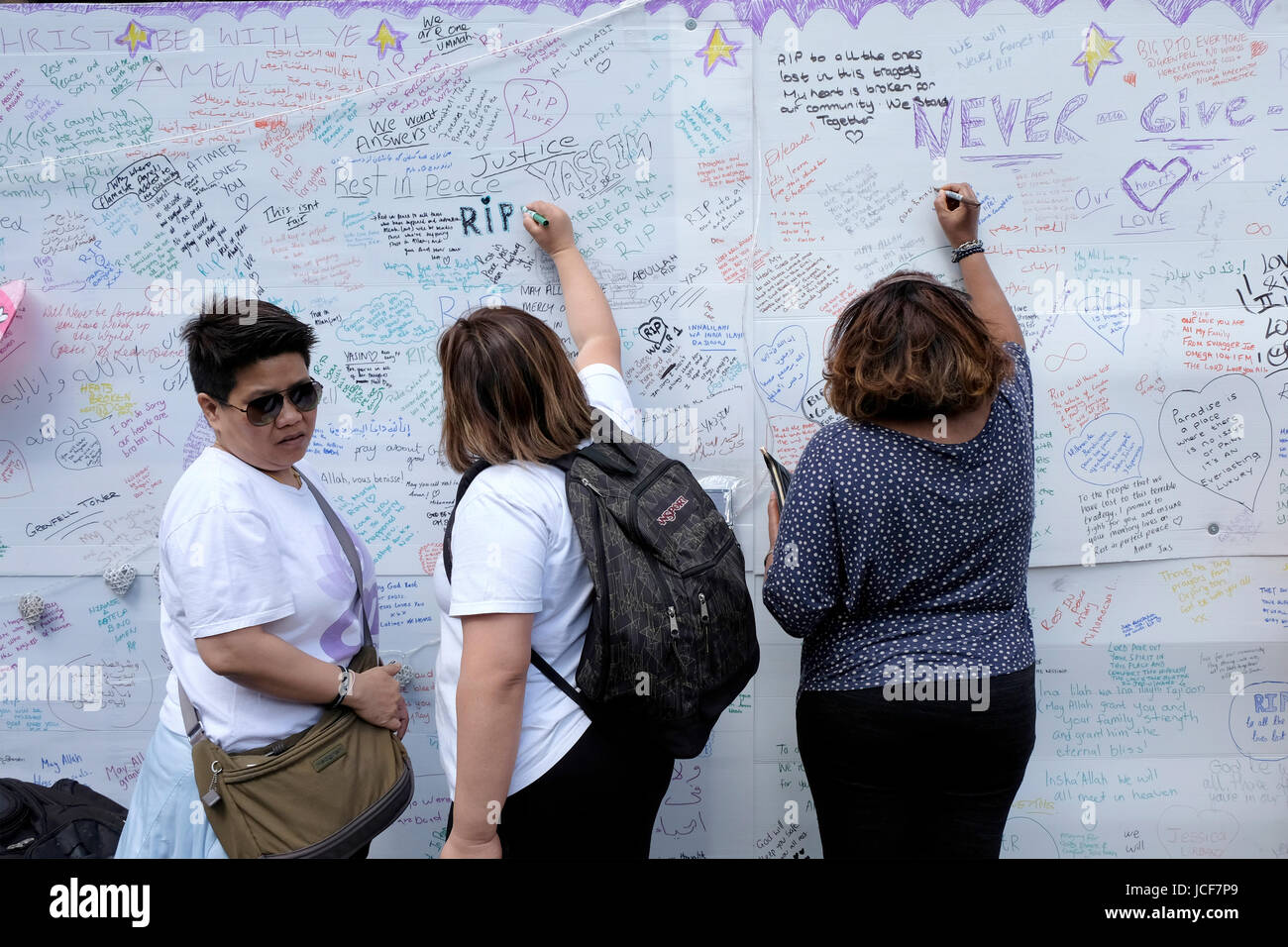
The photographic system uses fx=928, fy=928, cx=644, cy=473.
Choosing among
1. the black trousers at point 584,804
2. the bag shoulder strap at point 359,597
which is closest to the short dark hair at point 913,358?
the black trousers at point 584,804

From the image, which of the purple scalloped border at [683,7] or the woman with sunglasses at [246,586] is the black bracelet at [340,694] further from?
the purple scalloped border at [683,7]

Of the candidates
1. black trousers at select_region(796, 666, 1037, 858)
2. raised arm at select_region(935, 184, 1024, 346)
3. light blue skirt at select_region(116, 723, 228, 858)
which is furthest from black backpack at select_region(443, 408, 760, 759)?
raised arm at select_region(935, 184, 1024, 346)

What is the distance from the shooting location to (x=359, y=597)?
86.3 inches

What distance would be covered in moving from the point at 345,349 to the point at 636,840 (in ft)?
5.69

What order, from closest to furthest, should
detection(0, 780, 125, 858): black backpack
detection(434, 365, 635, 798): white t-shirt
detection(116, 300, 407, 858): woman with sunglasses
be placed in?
detection(434, 365, 635, 798): white t-shirt < detection(116, 300, 407, 858): woman with sunglasses < detection(0, 780, 125, 858): black backpack

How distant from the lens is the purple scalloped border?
109 inches

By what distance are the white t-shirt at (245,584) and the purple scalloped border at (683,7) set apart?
5.09ft

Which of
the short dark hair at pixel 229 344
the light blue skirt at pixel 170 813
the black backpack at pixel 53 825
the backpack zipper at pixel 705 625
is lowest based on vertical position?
the black backpack at pixel 53 825

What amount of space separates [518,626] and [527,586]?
0.08 meters

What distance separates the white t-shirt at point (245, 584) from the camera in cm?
191

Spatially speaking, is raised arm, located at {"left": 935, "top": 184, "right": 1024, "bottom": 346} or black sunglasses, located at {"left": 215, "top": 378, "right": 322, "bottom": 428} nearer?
black sunglasses, located at {"left": 215, "top": 378, "right": 322, "bottom": 428}

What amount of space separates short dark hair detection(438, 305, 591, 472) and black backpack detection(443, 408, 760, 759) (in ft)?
0.17

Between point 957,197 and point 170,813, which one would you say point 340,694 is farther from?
point 957,197

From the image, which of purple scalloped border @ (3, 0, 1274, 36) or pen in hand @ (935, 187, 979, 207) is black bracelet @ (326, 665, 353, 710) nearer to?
purple scalloped border @ (3, 0, 1274, 36)
